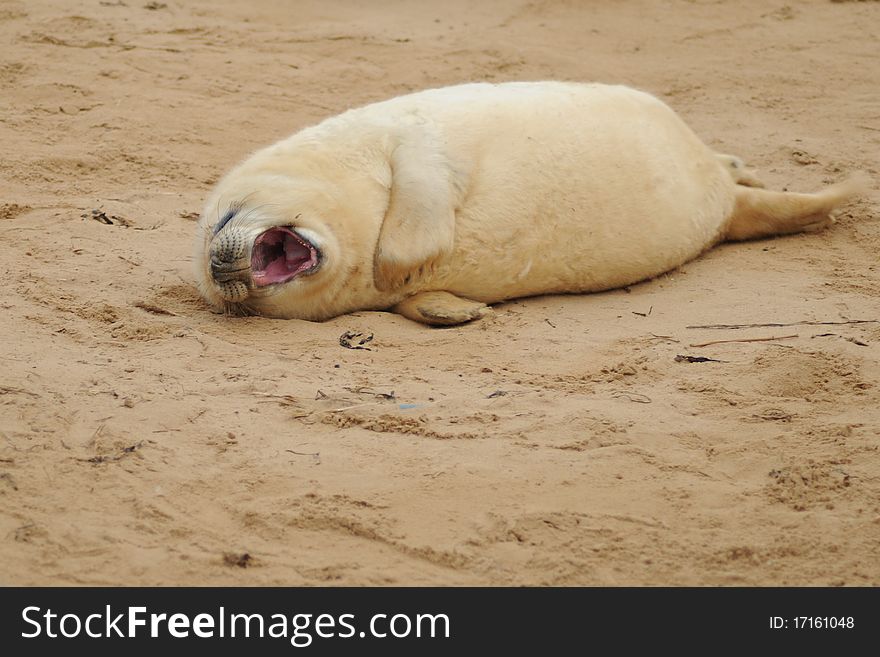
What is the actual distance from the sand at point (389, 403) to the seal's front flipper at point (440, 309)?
0.06 metres

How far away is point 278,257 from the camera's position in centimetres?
489

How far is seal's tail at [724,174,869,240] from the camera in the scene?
5.86 meters

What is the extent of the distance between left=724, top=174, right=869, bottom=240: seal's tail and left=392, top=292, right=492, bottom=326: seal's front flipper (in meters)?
1.67

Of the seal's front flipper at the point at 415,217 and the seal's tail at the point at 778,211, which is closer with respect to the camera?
the seal's front flipper at the point at 415,217

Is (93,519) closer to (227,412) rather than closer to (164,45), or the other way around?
(227,412)

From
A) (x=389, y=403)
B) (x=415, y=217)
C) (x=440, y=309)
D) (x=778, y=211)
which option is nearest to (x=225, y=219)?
(x=415, y=217)

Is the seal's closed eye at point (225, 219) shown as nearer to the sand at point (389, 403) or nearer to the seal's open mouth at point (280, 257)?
the seal's open mouth at point (280, 257)

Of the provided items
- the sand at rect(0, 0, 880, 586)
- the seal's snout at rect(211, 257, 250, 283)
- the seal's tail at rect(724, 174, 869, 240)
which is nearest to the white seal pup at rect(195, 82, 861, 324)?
the seal's snout at rect(211, 257, 250, 283)

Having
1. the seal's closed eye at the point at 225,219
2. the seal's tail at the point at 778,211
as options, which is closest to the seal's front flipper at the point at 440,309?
the seal's closed eye at the point at 225,219

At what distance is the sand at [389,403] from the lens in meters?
3.06

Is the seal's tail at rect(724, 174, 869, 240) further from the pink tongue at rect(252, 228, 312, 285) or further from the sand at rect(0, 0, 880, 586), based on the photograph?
the pink tongue at rect(252, 228, 312, 285)

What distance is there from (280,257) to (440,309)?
29.1 inches

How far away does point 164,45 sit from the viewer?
8.16 meters

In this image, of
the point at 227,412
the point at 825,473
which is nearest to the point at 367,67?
the point at 227,412
